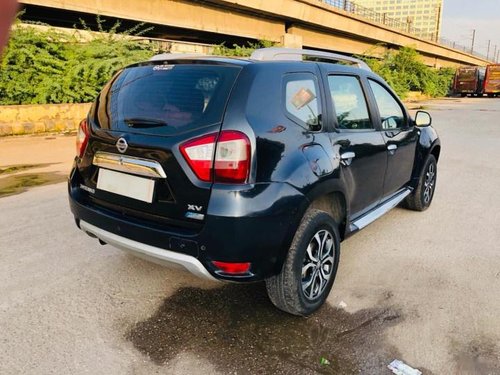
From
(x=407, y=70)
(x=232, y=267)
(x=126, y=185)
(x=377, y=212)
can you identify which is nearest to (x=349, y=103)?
(x=377, y=212)

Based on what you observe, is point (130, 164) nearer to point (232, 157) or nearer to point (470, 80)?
point (232, 157)

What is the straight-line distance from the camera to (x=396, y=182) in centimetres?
431

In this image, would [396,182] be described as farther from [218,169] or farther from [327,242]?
[218,169]

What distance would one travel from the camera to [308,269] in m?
2.87

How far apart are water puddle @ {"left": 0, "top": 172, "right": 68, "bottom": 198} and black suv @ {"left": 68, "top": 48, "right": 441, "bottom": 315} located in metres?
3.37

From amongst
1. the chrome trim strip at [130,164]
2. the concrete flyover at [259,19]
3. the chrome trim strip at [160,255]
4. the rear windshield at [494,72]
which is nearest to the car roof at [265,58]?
the chrome trim strip at [130,164]

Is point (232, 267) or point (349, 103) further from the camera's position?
point (349, 103)

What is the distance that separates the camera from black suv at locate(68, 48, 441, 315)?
243cm

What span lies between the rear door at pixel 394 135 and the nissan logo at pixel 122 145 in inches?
86.5

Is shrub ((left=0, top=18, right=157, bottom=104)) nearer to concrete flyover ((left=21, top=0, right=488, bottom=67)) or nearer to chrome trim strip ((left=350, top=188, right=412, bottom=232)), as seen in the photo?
concrete flyover ((left=21, top=0, right=488, bottom=67))

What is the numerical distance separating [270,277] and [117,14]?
17.5 metres

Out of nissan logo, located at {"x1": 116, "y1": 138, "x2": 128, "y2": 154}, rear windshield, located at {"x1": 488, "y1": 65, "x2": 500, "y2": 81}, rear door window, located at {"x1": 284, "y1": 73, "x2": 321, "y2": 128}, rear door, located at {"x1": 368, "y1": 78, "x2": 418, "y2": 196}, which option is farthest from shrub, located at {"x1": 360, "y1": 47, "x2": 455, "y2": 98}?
nissan logo, located at {"x1": 116, "y1": 138, "x2": 128, "y2": 154}

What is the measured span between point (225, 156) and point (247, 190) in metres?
0.22

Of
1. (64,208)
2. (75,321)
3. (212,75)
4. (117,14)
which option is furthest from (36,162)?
(117,14)
